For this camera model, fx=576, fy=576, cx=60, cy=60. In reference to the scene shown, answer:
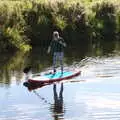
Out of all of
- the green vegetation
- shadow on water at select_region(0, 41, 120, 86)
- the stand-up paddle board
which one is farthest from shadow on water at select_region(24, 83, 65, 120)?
the green vegetation

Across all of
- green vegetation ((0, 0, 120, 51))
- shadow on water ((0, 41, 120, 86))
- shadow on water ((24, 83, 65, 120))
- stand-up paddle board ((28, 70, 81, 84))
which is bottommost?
shadow on water ((0, 41, 120, 86))

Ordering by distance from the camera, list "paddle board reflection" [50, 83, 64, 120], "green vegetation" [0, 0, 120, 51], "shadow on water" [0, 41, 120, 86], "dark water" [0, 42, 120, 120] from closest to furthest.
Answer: "paddle board reflection" [50, 83, 64, 120], "dark water" [0, 42, 120, 120], "shadow on water" [0, 41, 120, 86], "green vegetation" [0, 0, 120, 51]

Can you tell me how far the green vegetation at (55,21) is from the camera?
3975 cm

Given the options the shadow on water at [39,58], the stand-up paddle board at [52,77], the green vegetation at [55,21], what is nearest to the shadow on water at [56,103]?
the stand-up paddle board at [52,77]

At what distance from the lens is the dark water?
63.5 ft

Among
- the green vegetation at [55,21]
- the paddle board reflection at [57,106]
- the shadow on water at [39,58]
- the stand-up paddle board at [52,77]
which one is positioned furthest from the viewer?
the green vegetation at [55,21]

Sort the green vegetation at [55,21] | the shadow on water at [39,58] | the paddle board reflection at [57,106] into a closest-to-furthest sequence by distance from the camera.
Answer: the paddle board reflection at [57,106], the shadow on water at [39,58], the green vegetation at [55,21]

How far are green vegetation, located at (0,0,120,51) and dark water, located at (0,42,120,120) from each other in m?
5.43

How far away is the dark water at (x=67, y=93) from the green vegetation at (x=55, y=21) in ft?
17.8

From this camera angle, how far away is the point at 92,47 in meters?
42.1

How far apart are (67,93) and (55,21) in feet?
67.0

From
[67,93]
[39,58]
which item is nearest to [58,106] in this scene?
[67,93]

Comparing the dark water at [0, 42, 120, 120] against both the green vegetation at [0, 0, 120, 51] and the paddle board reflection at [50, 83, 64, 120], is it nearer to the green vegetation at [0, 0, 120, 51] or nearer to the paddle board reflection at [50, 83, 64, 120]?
the paddle board reflection at [50, 83, 64, 120]

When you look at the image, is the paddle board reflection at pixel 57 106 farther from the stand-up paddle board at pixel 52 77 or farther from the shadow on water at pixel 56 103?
the stand-up paddle board at pixel 52 77
